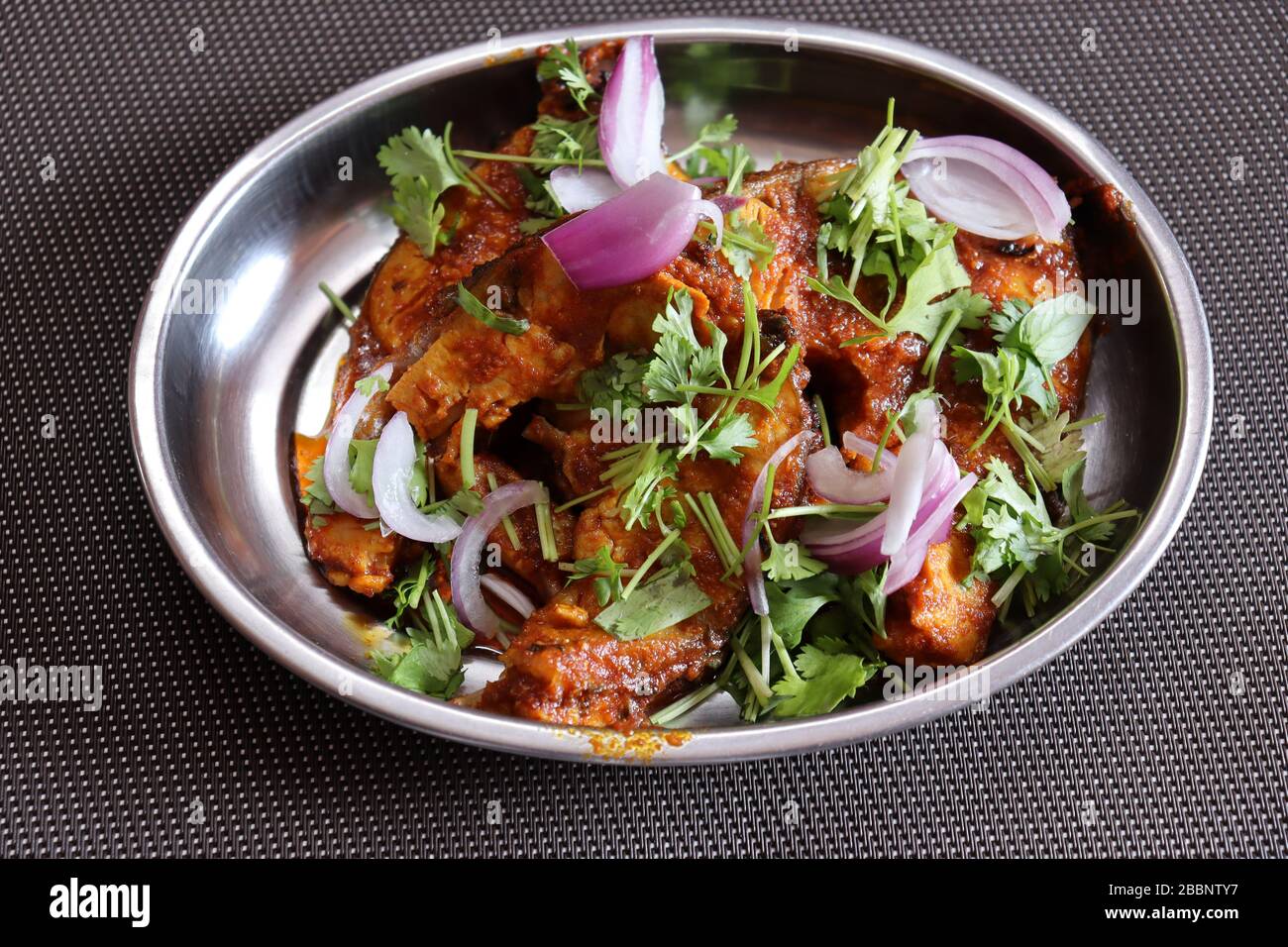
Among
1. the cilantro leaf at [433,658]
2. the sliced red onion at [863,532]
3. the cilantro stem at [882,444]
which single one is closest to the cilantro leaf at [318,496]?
the cilantro leaf at [433,658]

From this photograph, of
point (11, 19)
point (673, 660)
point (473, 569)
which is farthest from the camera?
Result: point (11, 19)

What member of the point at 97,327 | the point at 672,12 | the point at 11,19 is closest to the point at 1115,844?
the point at 672,12

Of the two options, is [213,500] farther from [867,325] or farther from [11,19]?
[11,19]

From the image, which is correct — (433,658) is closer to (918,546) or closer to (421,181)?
(918,546)

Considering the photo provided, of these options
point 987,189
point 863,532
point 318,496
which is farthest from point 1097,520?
point 318,496

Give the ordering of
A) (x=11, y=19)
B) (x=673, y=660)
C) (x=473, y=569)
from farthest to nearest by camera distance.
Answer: (x=11, y=19), (x=473, y=569), (x=673, y=660)

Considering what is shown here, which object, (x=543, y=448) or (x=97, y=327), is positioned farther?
(x=97, y=327)

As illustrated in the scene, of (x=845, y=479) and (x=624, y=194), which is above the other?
(x=624, y=194)

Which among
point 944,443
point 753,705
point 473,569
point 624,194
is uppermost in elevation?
point 624,194
